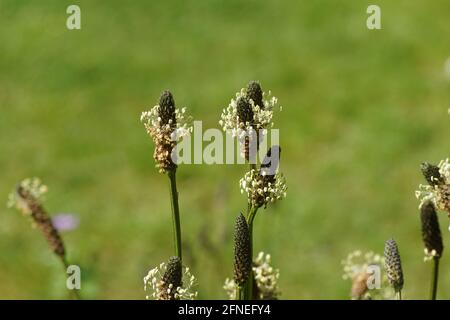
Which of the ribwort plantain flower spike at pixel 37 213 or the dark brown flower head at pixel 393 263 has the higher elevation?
the ribwort plantain flower spike at pixel 37 213

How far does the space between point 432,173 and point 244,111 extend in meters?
0.36

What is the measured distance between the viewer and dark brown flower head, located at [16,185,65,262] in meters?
1.99

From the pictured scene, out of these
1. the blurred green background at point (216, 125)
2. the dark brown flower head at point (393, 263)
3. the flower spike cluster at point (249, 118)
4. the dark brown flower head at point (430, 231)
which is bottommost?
the dark brown flower head at point (393, 263)

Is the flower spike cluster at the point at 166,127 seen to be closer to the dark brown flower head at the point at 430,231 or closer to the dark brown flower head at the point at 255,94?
the dark brown flower head at the point at 255,94

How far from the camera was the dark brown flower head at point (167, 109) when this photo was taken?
4.83 ft

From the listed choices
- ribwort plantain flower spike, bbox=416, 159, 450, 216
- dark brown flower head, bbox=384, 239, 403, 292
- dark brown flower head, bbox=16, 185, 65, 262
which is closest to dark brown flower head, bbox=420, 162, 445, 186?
ribwort plantain flower spike, bbox=416, 159, 450, 216

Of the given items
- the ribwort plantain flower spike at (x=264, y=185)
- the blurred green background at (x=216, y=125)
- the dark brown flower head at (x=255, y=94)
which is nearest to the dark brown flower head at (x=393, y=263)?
the ribwort plantain flower spike at (x=264, y=185)

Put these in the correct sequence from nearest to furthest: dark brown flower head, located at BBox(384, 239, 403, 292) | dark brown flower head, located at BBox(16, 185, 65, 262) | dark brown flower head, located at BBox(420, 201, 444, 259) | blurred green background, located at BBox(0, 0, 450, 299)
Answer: dark brown flower head, located at BBox(384, 239, 403, 292) → dark brown flower head, located at BBox(420, 201, 444, 259) → dark brown flower head, located at BBox(16, 185, 65, 262) → blurred green background, located at BBox(0, 0, 450, 299)

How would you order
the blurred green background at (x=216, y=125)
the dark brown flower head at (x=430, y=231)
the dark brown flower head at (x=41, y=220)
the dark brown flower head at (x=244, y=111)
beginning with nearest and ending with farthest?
the dark brown flower head at (x=244, y=111) < the dark brown flower head at (x=430, y=231) < the dark brown flower head at (x=41, y=220) < the blurred green background at (x=216, y=125)

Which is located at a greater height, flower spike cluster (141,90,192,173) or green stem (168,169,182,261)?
flower spike cluster (141,90,192,173)

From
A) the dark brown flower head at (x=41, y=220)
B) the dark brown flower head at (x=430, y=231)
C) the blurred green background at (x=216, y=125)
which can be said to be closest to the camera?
the dark brown flower head at (x=430, y=231)

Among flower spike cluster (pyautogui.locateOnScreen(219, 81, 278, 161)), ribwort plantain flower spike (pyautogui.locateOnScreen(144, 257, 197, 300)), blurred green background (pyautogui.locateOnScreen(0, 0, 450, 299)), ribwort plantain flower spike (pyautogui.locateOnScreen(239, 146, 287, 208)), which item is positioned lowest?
ribwort plantain flower spike (pyautogui.locateOnScreen(144, 257, 197, 300))

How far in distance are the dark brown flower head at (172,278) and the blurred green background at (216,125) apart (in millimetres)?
1431

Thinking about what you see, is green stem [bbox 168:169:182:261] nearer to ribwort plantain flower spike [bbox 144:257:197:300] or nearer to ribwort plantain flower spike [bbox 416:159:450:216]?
ribwort plantain flower spike [bbox 144:257:197:300]
